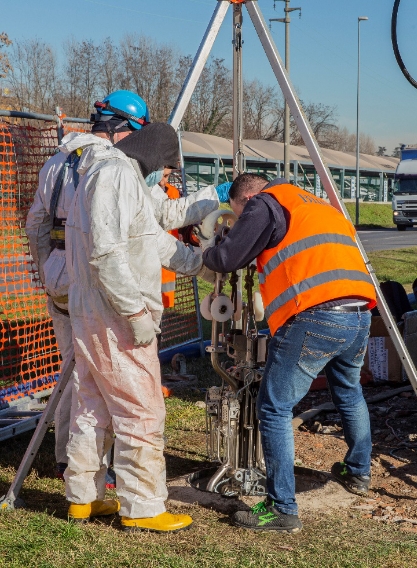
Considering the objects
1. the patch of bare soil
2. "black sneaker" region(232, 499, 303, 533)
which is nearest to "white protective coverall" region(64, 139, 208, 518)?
"black sneaker" region(232, 499, 303, 533)

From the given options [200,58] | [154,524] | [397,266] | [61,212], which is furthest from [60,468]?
[397,266]

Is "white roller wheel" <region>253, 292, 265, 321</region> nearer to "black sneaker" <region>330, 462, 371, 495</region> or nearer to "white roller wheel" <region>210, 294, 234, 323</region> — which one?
"white roller wheel" <region>210, 294, 234, 323</region>

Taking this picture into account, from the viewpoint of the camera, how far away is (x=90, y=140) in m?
3.87

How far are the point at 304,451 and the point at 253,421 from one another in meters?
1.25

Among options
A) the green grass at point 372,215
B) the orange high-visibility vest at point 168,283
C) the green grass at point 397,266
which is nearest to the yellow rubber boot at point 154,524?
the orange high-visibility vest at point 168,283

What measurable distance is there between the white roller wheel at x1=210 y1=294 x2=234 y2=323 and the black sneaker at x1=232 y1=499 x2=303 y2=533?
96 cm

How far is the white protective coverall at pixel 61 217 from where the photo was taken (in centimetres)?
429

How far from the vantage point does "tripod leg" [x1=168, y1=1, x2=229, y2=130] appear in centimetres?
485

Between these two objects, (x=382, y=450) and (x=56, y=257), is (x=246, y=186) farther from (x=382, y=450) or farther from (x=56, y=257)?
(x=382, y=450)

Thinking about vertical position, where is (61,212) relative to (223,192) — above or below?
below

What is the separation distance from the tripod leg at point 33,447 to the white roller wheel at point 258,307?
3.39 feet

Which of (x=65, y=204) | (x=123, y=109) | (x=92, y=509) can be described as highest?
(x=123, y=109)

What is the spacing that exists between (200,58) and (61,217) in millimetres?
1423

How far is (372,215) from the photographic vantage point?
4972cm
